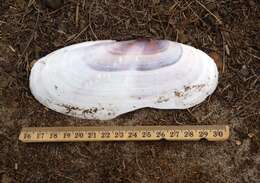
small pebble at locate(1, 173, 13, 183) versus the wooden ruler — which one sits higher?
the wooden ruler

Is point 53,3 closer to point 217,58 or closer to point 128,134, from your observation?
point 128,134

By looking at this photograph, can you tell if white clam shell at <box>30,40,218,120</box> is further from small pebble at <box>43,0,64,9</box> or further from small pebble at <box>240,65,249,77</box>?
small pebble at <box>43,0,64,9</box>

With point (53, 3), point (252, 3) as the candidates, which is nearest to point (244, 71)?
point (252, 3)

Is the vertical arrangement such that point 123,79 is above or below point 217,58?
below

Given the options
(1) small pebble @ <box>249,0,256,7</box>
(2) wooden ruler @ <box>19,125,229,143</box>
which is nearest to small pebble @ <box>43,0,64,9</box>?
(2) wooden ruler @ <box>19,125,229,143</box>

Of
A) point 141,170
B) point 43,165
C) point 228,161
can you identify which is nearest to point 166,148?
point 141,170

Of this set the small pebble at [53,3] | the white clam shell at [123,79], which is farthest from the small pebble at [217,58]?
the small pebble at [53,3]
